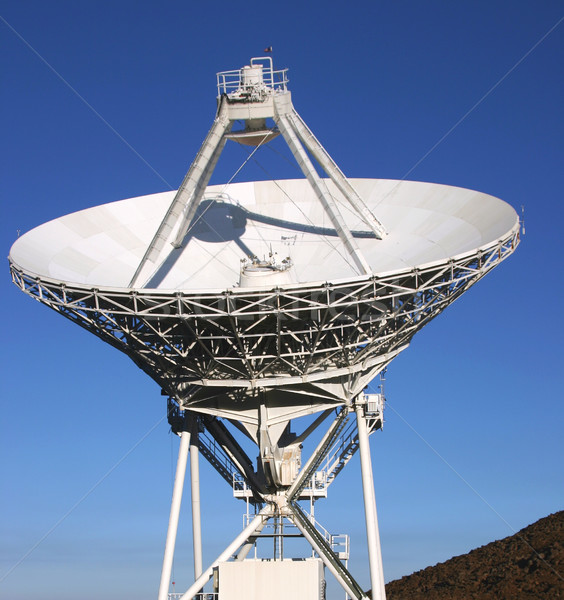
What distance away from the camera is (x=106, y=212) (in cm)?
4488

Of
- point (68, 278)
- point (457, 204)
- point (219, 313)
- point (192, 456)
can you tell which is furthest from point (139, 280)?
point (457, 204)

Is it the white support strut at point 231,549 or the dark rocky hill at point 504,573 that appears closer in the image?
the white support strut at point 231,549

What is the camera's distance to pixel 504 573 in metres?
62.8

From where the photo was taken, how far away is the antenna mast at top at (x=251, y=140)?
40000 mm

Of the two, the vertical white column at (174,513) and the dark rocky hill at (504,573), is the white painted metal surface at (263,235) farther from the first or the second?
the dark rocky hill at (504,573)

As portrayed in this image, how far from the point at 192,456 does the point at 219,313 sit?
37.9 feet

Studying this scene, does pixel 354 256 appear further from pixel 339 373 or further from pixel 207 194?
pixel 207 194

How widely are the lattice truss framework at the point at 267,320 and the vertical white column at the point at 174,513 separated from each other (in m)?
2.78

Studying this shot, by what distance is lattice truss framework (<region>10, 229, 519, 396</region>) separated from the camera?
117 ft

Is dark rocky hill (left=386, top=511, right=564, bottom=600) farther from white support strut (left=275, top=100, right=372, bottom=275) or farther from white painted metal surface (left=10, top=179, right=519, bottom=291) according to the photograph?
white support strut (left=275, top=100, right=372, bottom=275)

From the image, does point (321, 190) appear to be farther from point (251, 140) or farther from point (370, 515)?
point (370, 515)

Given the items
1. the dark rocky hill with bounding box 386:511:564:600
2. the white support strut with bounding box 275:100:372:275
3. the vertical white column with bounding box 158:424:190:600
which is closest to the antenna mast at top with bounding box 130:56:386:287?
the white support strut with bounding box 275:100:372:275

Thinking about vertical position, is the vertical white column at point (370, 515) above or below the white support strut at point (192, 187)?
below

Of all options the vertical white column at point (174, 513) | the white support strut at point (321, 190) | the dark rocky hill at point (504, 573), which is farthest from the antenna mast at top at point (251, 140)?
the dark rocky hill at point (504, 573)
